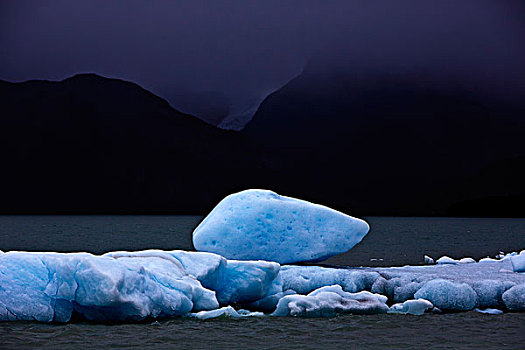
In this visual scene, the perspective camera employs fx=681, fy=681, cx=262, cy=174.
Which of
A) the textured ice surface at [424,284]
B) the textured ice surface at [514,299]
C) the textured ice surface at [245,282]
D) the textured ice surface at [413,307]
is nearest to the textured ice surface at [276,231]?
the textured ice surface at [424,284]

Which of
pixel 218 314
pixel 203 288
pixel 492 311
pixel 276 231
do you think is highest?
pixel 276 231

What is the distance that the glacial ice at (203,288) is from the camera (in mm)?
10039

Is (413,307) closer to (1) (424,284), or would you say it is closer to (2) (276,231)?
(1) (424,284)

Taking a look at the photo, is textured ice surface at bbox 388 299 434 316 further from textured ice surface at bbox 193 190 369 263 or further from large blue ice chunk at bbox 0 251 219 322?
textured ice surface at bbox 193 190 369 263

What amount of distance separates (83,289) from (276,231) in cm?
590

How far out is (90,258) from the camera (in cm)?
1026

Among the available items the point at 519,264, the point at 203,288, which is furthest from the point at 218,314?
the point at 519,264

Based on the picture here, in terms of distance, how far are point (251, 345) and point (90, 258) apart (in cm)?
299

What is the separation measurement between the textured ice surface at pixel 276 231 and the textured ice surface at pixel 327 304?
3.30 metres

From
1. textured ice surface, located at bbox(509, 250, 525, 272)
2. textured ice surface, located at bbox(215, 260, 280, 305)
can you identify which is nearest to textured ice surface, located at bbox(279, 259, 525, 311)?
textured ice surface, located at bbox(215, 260, 280, 305)

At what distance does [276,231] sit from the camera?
595 inches

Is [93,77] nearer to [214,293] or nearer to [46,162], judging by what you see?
[46,162]

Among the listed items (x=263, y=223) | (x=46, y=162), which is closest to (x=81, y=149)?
(x=46, y=162)

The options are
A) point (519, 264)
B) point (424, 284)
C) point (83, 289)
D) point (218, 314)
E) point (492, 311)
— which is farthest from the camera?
point (519, 264)
